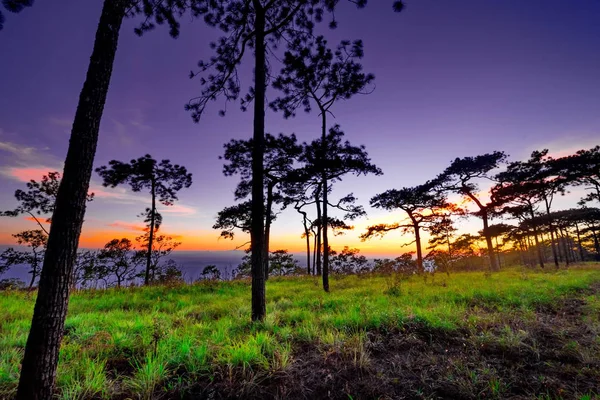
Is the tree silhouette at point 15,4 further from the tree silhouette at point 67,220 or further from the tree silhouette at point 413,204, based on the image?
the tree silhouette at point 413,204

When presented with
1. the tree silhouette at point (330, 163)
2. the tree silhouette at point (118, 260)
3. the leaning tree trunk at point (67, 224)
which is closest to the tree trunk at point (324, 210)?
the tree silhouette at point (330, 163)

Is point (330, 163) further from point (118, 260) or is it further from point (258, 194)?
point (118, 260)

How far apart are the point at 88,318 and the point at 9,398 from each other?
12.3 feet

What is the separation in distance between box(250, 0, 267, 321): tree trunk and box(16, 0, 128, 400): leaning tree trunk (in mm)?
3145

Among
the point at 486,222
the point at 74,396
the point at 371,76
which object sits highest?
the point at 371,76

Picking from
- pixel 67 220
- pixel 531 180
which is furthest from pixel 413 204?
pixel 67 220

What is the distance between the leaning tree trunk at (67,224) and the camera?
7.66 feet

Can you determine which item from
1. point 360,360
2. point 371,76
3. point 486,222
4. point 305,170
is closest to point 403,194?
point 486,222

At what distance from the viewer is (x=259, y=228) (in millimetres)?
5559

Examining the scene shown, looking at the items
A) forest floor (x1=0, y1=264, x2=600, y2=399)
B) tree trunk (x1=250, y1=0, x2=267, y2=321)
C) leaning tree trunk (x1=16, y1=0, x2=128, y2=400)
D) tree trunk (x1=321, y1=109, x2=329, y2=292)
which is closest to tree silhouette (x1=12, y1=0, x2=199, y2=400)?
leaning tree trunk (x1=16, y1=0, x2=128, y2=400)

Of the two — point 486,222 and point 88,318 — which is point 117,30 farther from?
point 486,222

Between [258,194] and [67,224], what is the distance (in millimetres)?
3481

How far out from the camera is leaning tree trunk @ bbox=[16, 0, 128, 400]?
7.66 feet

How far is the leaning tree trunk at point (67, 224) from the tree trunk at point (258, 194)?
315cm
